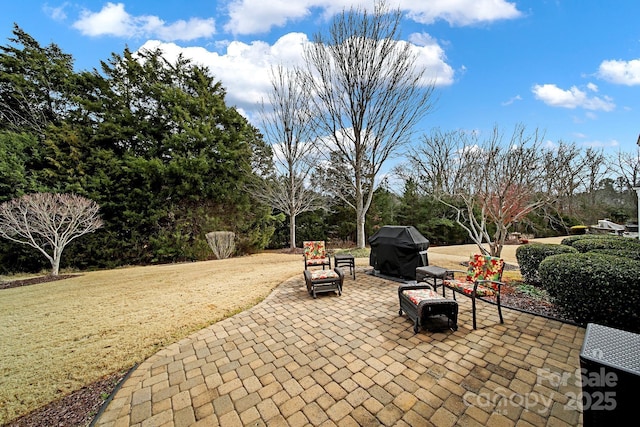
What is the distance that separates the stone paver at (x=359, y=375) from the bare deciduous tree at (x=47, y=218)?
8.89 metres

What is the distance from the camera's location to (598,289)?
9.70ft

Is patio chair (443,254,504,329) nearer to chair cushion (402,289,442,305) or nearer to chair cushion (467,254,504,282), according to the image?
chair cushion (467,254,504,282)

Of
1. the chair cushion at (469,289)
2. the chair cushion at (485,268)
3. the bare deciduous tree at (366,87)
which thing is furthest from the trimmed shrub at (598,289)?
the bare deciduous tree at (366,87)

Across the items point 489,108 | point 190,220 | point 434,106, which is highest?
point 434,106

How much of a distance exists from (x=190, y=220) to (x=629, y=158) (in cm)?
2800

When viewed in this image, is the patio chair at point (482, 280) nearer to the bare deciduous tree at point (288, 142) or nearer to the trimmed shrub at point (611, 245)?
the trimmed shrub at point (611, 245)

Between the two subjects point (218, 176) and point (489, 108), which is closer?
point (489, 108)

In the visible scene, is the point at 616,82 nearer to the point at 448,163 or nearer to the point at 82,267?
the point at 448,163

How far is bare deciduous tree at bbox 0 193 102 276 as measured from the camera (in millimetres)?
7715

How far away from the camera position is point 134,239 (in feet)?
35.6

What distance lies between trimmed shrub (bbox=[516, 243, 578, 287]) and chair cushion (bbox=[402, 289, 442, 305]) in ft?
11.0

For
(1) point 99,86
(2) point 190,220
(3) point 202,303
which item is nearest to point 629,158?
(3) point 202,303

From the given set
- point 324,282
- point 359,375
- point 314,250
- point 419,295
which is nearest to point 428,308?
point 419,295

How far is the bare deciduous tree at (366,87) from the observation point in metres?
9.30
